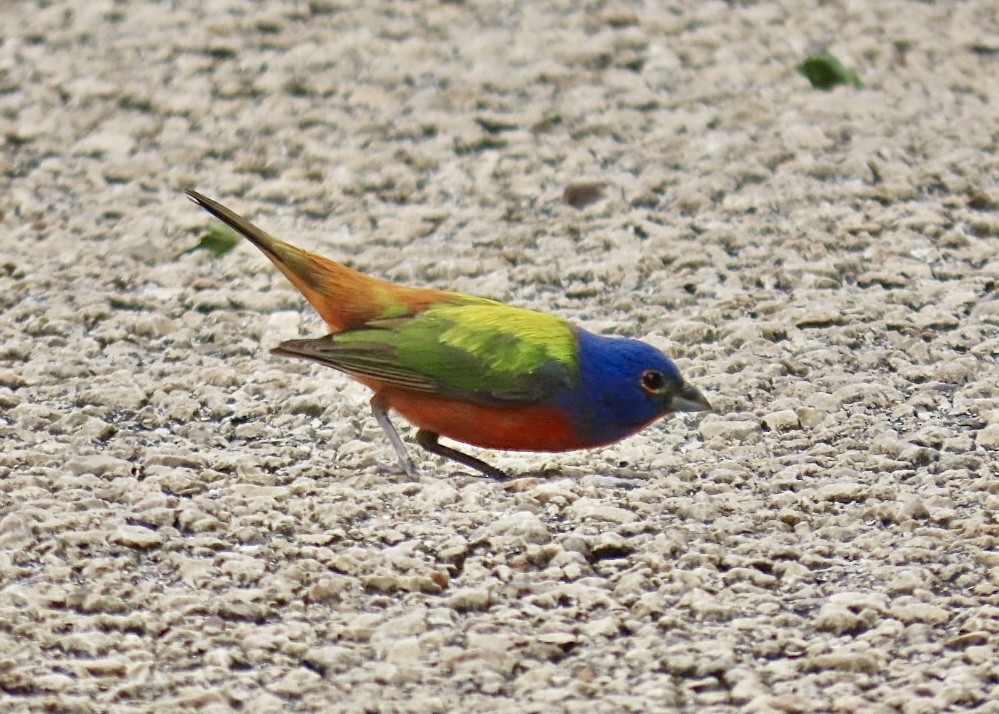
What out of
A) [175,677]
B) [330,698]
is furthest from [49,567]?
[330,698]

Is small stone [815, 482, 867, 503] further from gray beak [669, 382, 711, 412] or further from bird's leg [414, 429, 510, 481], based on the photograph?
bird's leg [414, 429, 510, 481]

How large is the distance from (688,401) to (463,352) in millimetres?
559

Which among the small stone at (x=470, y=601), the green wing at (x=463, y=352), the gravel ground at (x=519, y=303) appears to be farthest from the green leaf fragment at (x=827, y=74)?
the small stone at (x=470, y=601)

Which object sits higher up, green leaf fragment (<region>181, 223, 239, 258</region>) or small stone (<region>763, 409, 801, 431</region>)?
green leaf fragment (<region>181, 223, 239, 258</region>)

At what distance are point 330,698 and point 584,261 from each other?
95.2 inches

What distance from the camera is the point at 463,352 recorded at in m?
3.75

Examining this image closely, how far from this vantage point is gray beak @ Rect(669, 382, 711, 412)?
3725mm

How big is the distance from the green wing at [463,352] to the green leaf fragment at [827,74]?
2.68 metres

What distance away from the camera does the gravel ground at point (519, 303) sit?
297 centimetres

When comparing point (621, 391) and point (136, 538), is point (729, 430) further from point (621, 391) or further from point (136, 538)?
point (136, 538)

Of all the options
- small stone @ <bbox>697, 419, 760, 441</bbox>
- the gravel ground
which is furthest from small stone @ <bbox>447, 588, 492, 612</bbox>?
small stone @ <bbox>697, 419, 760, 441</bbox>

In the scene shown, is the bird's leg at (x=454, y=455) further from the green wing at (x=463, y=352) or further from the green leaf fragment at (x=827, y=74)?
the green leaf fragment at (x=827, y=74)

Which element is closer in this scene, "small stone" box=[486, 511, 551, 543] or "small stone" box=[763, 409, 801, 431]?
"small stone" box=[486, 511, 551, 543]

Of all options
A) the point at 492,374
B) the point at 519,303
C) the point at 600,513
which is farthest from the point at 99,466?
the point at 519,303
